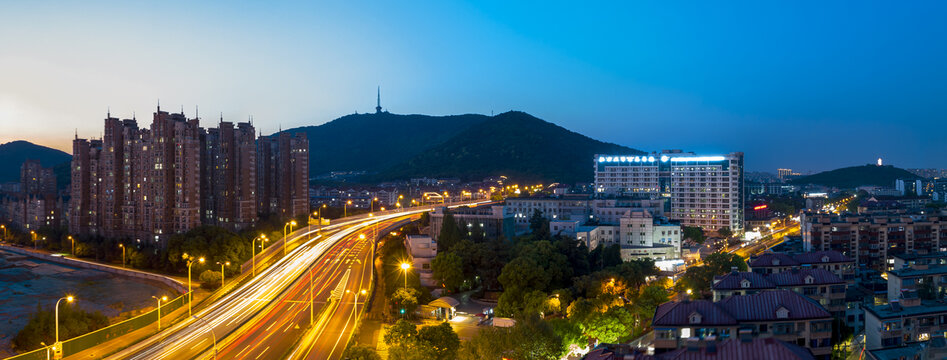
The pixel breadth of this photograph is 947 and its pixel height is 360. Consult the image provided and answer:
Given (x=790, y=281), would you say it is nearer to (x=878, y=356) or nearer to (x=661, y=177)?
(x=878, y=356)

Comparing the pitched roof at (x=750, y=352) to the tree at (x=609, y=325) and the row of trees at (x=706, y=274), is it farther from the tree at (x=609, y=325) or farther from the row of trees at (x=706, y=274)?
the row of trees at (x=706, y=274)

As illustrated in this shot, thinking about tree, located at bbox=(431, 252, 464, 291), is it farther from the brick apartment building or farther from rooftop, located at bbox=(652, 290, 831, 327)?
the brick apartment building

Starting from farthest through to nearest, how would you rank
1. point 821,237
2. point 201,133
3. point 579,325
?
point 201,133, point 821,237, point 579,325

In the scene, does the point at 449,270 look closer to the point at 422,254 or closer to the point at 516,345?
the point at 422,254

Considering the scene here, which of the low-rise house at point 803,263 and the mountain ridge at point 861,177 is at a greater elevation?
the mountain ridge at point 861,177

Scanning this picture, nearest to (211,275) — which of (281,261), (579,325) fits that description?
(281,261)

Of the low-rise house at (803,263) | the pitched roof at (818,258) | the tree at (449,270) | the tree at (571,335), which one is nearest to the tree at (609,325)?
the tree at (571,335)
